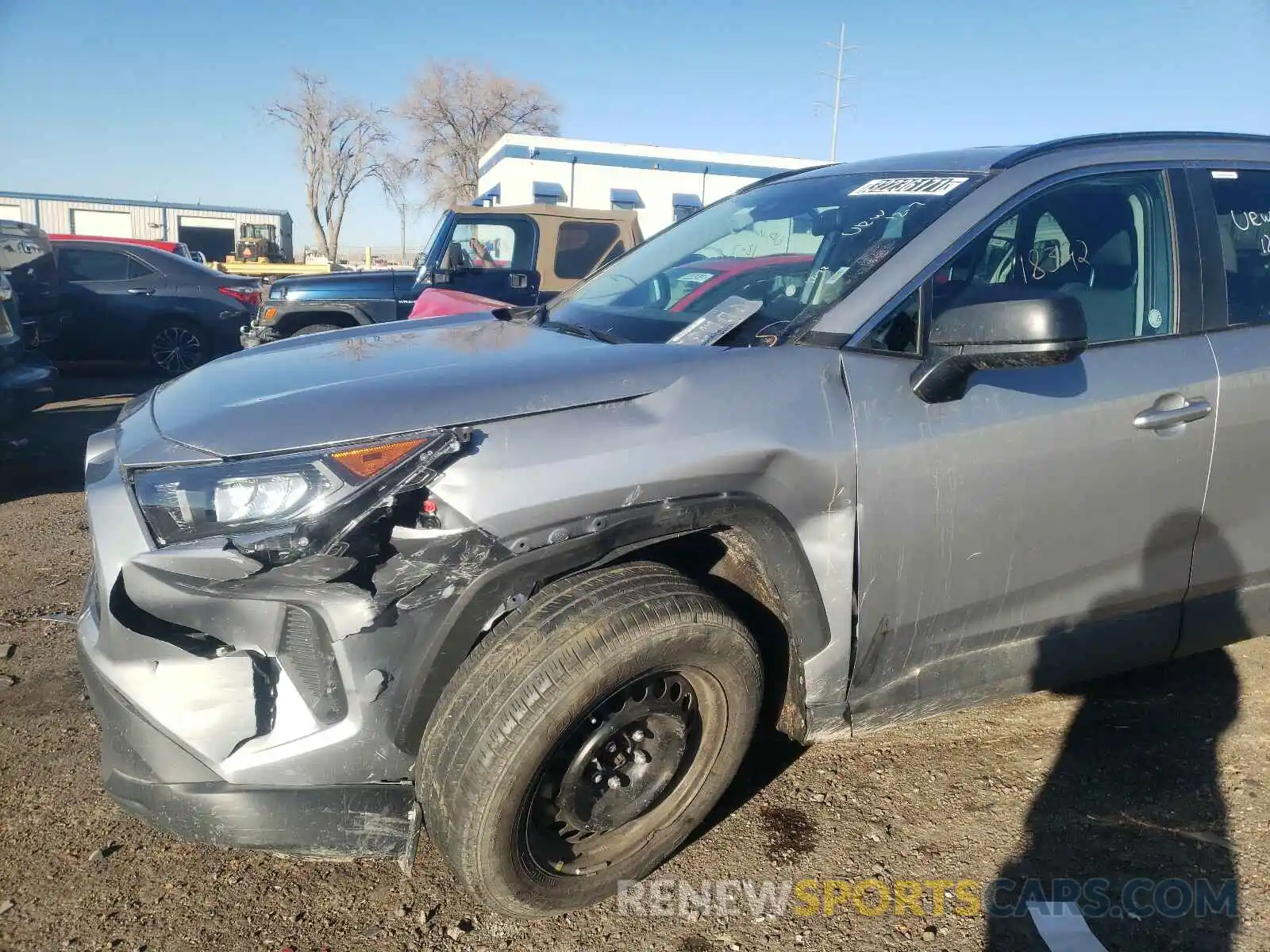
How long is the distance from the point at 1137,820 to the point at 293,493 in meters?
2.42

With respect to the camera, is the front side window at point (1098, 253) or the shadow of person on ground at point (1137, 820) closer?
the shadow of person on ground at point (1137, 820)

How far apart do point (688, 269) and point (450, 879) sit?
6.46 ft

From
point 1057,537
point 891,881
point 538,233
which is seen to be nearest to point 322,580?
point 891,881

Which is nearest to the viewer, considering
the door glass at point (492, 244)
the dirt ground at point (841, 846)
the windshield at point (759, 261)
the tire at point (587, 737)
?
the tire at point (587, 737)

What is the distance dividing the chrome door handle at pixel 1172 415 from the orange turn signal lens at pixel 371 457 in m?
1.90

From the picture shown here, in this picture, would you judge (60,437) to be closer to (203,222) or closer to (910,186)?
(910,186)

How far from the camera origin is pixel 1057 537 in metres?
2.42

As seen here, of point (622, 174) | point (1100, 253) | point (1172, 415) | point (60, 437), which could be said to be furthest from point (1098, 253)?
point (622, 174)

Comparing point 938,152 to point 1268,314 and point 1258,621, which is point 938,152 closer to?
point 1268,314

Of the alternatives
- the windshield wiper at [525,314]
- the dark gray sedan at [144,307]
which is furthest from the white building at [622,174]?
the windshield wiper at [525,314]

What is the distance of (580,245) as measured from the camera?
8.56 metres

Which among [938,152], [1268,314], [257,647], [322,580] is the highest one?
[938,152]

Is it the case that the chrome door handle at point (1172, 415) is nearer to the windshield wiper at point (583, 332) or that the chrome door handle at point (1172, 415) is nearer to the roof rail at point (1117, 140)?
the roof rail at point (1117, 140)

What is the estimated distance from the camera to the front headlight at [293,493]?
1.81 meters
